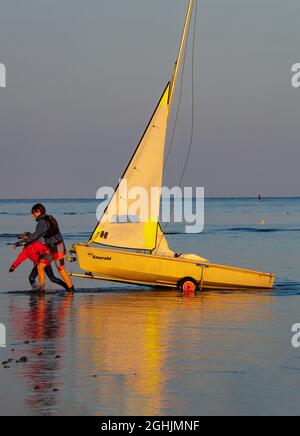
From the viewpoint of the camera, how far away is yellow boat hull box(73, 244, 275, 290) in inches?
984

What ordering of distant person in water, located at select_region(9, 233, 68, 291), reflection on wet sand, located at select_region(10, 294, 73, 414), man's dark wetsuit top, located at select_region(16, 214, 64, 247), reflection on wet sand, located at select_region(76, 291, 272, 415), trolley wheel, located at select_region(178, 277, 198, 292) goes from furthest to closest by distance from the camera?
trolley wheel, located at select_region(178, 277, 198, 292) → distant person in water, located at select_region(9, 233, 68, 291) → man's dark wetsuit top, located at select_region(16, 214, 64, 247) → reflection on wet sand, located at select_region(76, 291, 272, 415) → reflection on wet sand, located at select_region(10, 294, 73, 414)

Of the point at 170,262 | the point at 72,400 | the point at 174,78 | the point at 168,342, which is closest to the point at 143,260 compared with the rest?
the point at 170,262

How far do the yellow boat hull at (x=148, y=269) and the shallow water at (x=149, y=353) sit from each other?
1.23 feet

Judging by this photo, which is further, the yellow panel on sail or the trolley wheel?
the yellow panel on sail

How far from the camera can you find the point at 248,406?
12.2 metres

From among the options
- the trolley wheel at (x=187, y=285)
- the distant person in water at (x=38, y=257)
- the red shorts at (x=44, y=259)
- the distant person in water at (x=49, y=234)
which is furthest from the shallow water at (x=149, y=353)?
the distant person in water at (x=49, y=234)

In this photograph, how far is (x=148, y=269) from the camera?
25.0 m

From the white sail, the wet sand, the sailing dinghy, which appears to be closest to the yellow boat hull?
the sailing dinghy

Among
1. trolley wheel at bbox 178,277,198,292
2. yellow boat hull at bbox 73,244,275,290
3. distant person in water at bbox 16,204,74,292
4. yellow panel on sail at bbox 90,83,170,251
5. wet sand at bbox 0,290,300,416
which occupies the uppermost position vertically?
yellow panel on sail at bbox 90,83,170,251

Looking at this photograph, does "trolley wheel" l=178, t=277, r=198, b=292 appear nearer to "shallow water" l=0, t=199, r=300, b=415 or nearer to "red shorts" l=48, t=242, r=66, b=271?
"shallow water" l=0, t=199, r=300, b=415

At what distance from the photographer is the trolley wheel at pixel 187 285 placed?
81.9ft

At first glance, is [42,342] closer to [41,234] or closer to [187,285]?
[41,234]

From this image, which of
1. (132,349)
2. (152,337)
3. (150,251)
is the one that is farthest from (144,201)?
(132,349)

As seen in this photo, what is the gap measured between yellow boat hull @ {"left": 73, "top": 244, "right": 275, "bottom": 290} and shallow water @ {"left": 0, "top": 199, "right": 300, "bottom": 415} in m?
0.38
